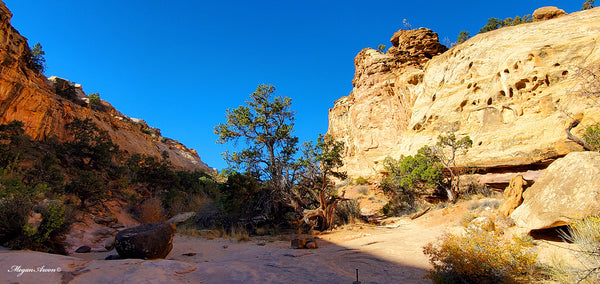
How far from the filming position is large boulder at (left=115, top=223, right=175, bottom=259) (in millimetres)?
5578

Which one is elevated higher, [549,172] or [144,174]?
[144,174]

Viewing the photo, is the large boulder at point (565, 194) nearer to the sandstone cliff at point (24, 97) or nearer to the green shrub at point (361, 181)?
the green shrub at point (361, 181)

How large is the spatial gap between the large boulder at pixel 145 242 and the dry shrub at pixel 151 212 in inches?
294

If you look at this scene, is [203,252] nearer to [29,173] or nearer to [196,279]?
[196,279]

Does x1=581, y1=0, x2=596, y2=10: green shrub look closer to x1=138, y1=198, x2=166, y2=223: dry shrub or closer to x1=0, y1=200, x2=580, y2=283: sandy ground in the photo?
x1=0, y1=200, x2=580, y2=283: sandy ground

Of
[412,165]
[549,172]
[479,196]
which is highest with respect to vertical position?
[412,165]

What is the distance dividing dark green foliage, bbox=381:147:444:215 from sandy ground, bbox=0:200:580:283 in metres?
6.12

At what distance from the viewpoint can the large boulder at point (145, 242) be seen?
5.58 meters

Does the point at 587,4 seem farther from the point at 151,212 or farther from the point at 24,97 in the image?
the point at 24,97

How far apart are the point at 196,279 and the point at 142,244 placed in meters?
2.22

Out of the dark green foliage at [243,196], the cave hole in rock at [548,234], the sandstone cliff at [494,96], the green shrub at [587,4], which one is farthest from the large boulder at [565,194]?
the green shrub at [587,4]

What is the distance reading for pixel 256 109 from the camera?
495 inches

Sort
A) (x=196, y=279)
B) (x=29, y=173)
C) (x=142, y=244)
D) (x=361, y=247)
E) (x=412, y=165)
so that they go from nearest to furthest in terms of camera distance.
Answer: (x=196, y=279), (x=142, y=244), (x=361, y=247), (x=29, y=173), (x=412, y=165)

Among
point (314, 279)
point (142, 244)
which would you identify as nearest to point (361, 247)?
point (314, 279)
